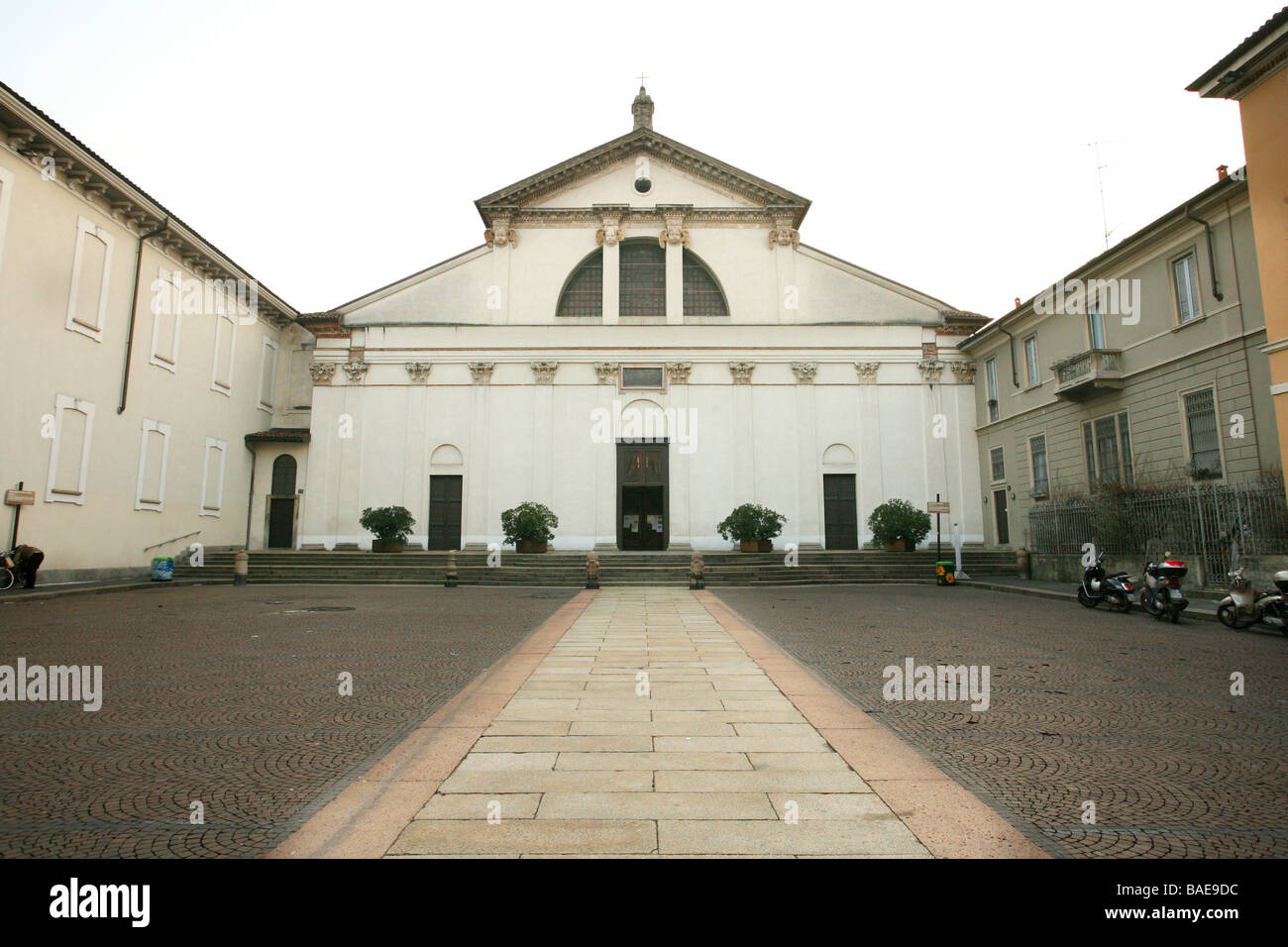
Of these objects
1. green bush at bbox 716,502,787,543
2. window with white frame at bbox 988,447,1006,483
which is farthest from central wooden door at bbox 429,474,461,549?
window with white frame at bbox 988,447,1006,483

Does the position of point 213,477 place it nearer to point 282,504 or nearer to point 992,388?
point 282,504

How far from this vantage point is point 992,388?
1115 inches

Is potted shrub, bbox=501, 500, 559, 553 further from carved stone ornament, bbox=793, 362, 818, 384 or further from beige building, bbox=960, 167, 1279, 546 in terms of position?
beige building, bbox=960, 167, 1279, 546

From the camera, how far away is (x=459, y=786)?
373 cm

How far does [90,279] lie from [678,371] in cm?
1968

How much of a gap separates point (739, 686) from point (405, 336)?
90.3 ft

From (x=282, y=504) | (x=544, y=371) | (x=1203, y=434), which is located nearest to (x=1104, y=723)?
(x=1203, y=434)

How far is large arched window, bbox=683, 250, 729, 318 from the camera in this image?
31.2 m

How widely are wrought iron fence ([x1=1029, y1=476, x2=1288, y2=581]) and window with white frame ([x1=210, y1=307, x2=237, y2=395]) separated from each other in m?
29.1

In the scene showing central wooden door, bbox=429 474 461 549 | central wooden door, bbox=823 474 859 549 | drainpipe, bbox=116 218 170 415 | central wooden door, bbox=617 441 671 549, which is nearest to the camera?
drainpipe, bbox=116 218 170 415

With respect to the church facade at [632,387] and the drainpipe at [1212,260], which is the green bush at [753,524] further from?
the drainpipe at [1212,260]

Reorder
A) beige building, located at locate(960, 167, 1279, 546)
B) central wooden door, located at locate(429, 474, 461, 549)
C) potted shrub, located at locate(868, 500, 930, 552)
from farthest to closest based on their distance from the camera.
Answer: central wooden door, located at locate(429, 474, 461, 549) < potted shrub, located at locate(868, 500, 930, 552) < beige building, located at locate(960, 167, 1279, 546)
